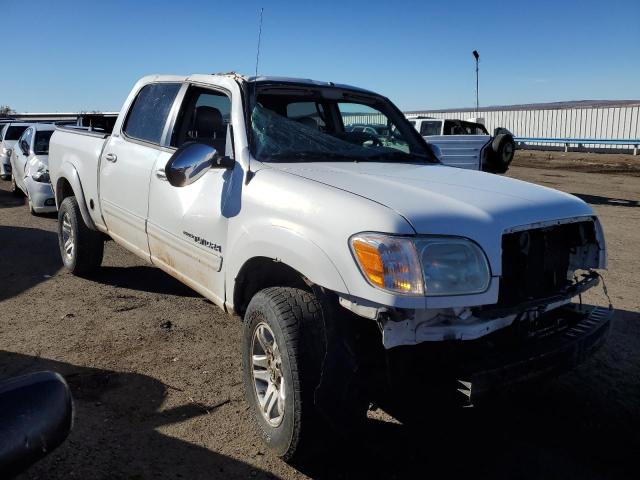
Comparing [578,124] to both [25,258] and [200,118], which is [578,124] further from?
[200,118]

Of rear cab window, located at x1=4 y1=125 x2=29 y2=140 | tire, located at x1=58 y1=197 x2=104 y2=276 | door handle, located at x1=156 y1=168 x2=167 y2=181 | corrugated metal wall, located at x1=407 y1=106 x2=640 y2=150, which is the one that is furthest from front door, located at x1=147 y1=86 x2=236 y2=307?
corrugated metal wall, located at x1=407 y1=106 x2=640 y2=150

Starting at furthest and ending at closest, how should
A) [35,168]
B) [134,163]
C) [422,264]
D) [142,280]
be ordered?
A: [35,168], [142,280], [134,163], [422,264]

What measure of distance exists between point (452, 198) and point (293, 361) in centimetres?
109

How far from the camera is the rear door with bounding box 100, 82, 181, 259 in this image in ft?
14.4

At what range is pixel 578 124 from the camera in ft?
111

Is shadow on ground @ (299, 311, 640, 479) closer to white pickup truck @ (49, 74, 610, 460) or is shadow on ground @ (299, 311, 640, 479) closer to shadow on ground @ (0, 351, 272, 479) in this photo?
white pickup truck @ (49, 74, 610, 460)

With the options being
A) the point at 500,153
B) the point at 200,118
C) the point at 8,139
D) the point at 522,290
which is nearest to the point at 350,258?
the point at 522,290

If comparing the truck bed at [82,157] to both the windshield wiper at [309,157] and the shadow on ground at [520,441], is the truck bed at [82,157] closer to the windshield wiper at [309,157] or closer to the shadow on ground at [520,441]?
the windshield wiper at [309,157]

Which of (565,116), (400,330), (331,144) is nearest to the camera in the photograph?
(400,330)

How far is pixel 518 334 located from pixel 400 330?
0.69 meters

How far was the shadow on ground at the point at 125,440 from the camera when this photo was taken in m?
2.85

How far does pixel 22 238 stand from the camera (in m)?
8.37

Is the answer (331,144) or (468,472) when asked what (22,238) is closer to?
(331,144)

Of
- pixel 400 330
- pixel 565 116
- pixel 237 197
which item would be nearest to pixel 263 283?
pixel 237 197
